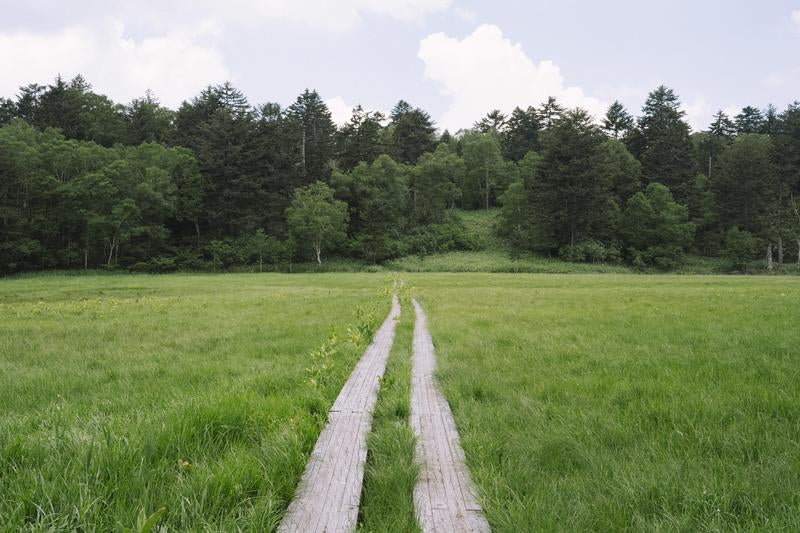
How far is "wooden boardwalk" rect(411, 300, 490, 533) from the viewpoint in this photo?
239cm

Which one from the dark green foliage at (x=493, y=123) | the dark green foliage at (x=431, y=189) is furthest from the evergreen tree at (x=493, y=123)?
the dark green foliage at (x=431, y=189)

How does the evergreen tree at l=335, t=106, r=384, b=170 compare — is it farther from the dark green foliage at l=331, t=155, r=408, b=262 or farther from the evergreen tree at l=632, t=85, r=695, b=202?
the evergreen tree at l=632, t=85, r=695, b=202

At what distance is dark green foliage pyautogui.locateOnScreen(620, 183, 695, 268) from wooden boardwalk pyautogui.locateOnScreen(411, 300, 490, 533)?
64.3 metres

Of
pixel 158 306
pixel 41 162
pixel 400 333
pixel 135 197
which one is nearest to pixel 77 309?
pixel 158 306

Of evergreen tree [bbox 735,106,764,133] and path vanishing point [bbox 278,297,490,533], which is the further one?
evergreen tree [bbox 735,106,764,133]

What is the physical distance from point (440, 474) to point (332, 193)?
6000cm

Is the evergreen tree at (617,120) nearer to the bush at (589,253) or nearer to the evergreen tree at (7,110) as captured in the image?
the bush at (589,253)

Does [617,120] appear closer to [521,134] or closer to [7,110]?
[521,134]

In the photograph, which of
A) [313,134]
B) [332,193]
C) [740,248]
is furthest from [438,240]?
[740,248]

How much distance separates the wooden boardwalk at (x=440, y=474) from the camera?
2393mm

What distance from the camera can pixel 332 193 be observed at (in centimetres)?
6088

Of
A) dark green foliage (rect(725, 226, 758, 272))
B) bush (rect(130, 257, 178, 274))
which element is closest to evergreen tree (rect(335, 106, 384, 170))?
bush (rect(130, 257, 178, 274))

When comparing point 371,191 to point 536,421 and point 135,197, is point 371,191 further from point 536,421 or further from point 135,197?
point 536,421

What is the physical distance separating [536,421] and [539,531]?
1.83 m
